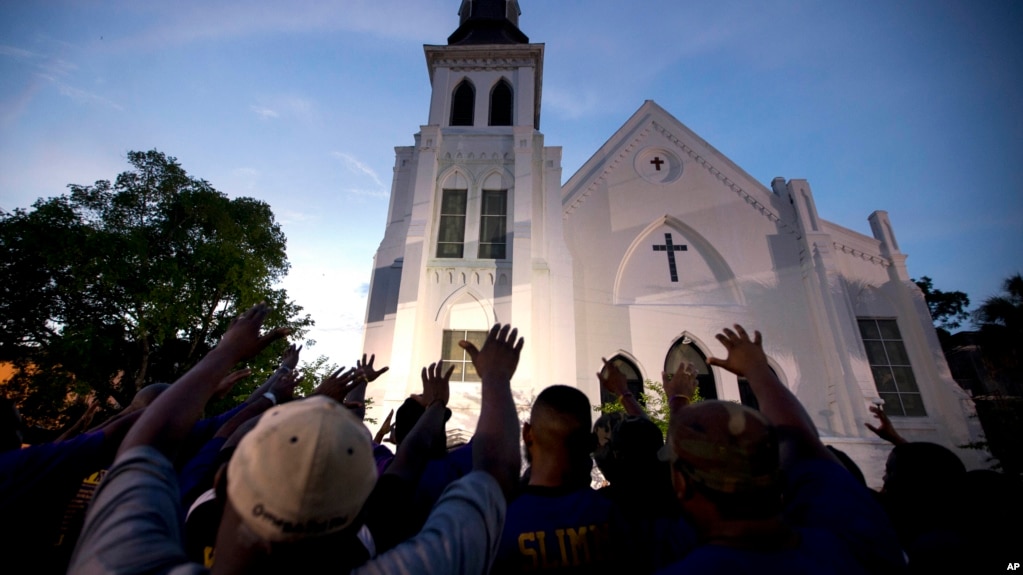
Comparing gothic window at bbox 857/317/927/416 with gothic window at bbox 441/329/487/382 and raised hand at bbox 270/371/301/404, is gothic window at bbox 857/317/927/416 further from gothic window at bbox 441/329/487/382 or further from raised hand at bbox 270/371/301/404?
raised hand at bbox 270/371/301/404

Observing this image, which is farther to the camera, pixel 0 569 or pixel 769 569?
pixel 0 569

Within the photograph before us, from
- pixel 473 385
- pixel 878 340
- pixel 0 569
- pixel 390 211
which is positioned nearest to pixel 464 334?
pixel 473 385

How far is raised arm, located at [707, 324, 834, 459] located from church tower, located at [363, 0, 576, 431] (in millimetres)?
8116

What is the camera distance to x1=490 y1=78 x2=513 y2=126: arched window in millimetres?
14547

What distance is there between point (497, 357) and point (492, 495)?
63 cm

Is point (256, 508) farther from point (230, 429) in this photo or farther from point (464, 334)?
point (464, 334)

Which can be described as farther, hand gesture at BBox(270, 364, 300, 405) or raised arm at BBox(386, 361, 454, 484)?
hand gesture at BBox(270, 364, 300, 405)

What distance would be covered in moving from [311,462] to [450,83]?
1633cm

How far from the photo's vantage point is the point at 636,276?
12.8 m

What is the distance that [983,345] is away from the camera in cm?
1177

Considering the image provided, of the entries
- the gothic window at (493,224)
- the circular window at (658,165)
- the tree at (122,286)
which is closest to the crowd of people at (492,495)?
the gothic window at (493,224)

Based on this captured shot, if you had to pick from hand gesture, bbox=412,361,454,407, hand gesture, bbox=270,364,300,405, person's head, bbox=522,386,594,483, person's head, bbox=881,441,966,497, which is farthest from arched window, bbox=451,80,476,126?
person's head, bbox=881,441,966,497

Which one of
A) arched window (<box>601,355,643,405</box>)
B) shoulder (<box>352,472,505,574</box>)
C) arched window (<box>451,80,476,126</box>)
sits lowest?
shoulder (<box>352,472,505,574</box>)

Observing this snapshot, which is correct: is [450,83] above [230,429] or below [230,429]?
above
